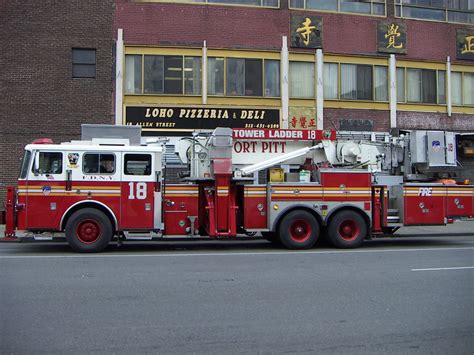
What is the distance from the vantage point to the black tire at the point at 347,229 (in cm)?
1236

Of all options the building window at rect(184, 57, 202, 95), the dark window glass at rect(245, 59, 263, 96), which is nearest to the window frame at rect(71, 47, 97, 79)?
the building window at rect(184, 57, 202, 95)

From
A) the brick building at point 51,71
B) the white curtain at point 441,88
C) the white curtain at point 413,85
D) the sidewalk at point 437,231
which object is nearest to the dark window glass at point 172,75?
the brick building at point 51,71

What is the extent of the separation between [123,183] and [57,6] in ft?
36.1

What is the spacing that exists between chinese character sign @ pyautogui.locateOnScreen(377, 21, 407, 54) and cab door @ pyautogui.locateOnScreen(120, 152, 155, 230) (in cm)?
1386

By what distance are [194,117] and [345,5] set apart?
825cm

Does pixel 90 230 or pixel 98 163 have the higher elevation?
pixel 98 163

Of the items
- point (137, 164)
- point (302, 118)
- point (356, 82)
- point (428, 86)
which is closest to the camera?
point (137, 164)

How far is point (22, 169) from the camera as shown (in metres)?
11.3

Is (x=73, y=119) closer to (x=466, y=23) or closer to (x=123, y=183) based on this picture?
(x=123, y=183)

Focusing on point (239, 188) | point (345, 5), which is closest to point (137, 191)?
point (239, 188)

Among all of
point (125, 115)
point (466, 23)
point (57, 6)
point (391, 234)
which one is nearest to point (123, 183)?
point (391, 234)

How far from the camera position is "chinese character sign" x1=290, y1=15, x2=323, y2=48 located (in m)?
20.5

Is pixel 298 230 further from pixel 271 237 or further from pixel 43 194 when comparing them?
pixel 43 194

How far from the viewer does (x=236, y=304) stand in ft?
21.2
